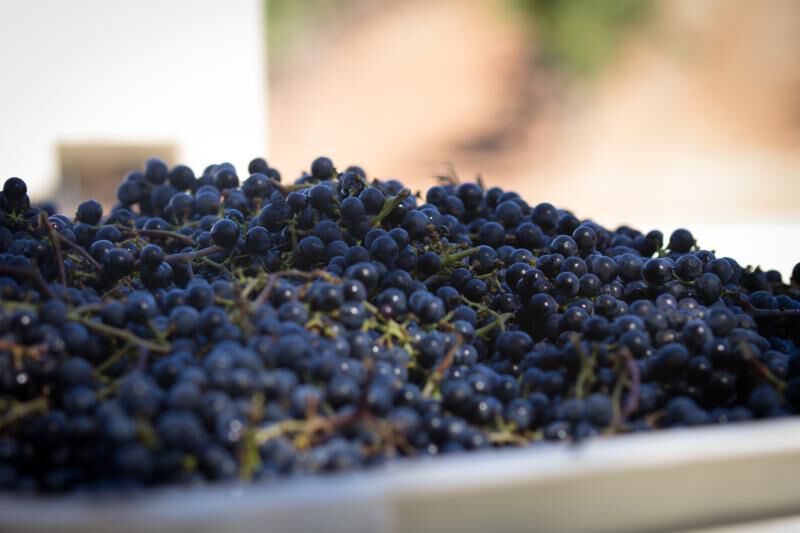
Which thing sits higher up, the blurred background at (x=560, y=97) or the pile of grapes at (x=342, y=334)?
the blurred background at (x=560, y=97)

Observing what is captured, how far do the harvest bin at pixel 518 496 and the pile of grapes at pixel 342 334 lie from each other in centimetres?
7

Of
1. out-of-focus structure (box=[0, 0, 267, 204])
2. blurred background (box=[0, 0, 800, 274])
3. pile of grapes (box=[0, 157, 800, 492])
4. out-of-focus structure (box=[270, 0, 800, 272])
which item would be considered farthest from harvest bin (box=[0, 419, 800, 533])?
out-of-focus structure (box=[270, 0, 800, 272])

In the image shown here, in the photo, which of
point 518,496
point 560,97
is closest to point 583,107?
point 560,97

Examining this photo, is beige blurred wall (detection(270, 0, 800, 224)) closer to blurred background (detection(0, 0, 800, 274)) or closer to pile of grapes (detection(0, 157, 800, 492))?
blurred background (detection(0, 0, 800, 274))

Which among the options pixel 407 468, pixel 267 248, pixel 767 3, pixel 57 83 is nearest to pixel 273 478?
pixel 407 468

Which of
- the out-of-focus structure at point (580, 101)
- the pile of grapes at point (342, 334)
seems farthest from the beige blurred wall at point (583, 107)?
the pile of grapes at point (342, 334)

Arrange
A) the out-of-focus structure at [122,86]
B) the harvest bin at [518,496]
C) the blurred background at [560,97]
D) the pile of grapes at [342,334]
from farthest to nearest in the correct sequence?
the blurred background at [560,97]
the out-of-focus structure at [122,86]
the pile of grapes at [342,334]
the harvest bin at [518,496]

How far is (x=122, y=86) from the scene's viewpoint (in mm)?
3518

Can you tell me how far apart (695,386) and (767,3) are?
839 centimetres

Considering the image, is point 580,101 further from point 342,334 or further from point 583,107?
point 342,334

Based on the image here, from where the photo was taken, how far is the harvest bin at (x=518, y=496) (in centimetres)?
44

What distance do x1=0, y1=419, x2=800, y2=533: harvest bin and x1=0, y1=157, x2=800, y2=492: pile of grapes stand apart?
2.8 inches

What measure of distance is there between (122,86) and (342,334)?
3.31 m

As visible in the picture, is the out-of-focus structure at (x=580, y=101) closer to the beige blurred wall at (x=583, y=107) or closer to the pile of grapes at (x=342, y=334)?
the beige blurred wall at (x=583, y=107)
